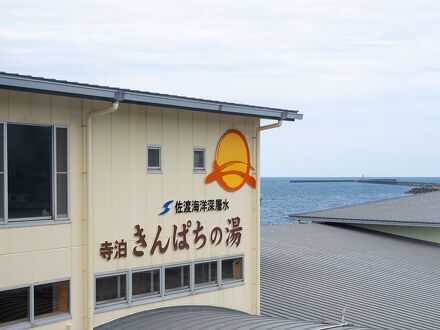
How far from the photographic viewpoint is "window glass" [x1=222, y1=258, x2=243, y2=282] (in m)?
17.3

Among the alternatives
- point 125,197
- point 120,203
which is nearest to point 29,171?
point 120,203

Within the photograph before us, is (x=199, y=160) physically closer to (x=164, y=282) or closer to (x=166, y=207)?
(x=166, y=207)

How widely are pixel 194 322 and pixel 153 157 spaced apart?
4.59 meters

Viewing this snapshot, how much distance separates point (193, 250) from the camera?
640 inches

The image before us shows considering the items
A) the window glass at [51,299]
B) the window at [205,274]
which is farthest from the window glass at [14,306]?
the window at [205,274]

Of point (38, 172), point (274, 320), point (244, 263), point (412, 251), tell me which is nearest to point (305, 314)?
point (244, 263)

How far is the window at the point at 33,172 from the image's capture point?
1242cm

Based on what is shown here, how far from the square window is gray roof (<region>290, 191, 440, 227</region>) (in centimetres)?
2365

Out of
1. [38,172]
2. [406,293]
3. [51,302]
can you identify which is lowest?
[406,293]

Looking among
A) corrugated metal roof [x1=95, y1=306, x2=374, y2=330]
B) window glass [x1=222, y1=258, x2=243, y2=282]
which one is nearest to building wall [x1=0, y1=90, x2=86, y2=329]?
corrugated metal roof [x1=95, y1=306, x2=374, y2=330]

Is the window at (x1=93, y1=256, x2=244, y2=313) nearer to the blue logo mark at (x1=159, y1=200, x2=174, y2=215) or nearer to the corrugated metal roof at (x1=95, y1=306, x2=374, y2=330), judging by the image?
the corrugated metal roof at (x1=95, y1=306, x2=374, y2=330)

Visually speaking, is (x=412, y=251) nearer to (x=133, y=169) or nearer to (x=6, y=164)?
(x=133, y=169)

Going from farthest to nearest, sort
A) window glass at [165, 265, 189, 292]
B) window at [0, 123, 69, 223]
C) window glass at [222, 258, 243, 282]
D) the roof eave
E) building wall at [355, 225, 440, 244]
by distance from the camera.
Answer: building wall at [355, 225, 440, 244], the roof eave, window glass at [222, 258, 243, 282], window glass at [165, 265, 189, 292], window at [0, 123, 69, 223]

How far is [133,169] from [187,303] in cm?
438
